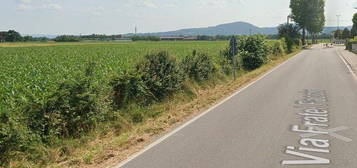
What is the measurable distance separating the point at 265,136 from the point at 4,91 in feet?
21.9

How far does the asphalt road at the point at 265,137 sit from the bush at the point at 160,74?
2.14 m

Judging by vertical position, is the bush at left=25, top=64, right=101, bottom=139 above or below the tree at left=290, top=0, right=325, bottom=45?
below

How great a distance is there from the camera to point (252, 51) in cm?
2841

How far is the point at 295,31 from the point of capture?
6819cm

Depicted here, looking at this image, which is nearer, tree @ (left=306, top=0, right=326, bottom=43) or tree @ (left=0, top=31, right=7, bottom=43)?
tree @ (left=306, top=0, right=326, bottom=43)

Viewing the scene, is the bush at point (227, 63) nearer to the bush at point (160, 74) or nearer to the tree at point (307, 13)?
the bush at point (160, 74)

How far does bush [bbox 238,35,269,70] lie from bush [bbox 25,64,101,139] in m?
19.2

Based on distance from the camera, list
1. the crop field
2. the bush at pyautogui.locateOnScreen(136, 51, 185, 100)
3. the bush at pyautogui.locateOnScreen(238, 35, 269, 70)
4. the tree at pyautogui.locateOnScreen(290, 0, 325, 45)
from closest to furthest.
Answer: the crop field < the bush at pyautogui.locateOnScreen(136, 51, 185, 100) < the bush at pyautogui.locateOnScreen(238, 35, 269, 70) < the tree at pyautogui.locateOnScreen(290, 0, 325, 45)

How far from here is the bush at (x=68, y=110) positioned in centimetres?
795

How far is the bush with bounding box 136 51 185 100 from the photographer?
12.8 m

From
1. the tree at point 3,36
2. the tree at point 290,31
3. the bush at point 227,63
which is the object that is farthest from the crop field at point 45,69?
the tree at point 3,36

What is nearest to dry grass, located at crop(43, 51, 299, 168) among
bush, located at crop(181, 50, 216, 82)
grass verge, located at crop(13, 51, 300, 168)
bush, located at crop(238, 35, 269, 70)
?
grass verge, located at crop(13, 51, 300, 168)

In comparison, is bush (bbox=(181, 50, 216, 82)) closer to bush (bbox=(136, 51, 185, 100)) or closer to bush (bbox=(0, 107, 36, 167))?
bush (bbox=(136, 51, 185, 100))

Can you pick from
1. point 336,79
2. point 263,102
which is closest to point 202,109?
point 263,102
